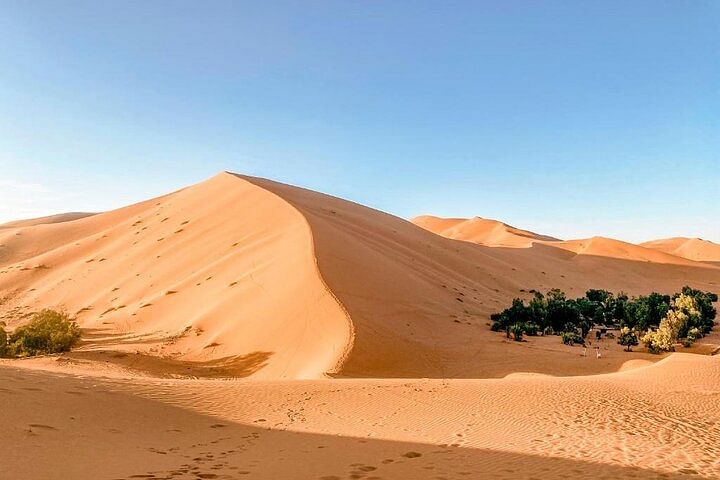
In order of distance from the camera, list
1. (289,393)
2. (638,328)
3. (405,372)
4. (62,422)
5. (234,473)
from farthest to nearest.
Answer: (638,328) → (405,372) → (289,393) → (62,422) → (234,473)

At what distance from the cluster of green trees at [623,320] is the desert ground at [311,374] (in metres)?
0.96

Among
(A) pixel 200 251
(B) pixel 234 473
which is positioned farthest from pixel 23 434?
(A) pixel 200 251

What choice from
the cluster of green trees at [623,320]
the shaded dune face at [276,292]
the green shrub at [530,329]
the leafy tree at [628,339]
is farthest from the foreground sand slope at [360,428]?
the leafy tree at [628,339]

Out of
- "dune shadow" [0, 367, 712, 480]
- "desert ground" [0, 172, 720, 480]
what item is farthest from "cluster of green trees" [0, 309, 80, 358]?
"dune shadow" [0, 367, 712, 480]

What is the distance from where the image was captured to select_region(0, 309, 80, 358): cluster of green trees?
16062mm

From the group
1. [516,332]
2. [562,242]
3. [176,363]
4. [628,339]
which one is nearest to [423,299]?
[516,332]

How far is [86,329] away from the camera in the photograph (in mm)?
22062

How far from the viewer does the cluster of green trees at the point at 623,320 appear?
20.5 m

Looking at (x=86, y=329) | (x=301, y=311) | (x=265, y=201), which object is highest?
(x=265, y=201)

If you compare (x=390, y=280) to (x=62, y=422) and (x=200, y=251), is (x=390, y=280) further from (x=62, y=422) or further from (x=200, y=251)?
(x=62, y=422)

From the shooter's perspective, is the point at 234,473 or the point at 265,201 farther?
the point at 265,201

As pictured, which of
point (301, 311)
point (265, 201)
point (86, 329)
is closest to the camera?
point (301, 311)

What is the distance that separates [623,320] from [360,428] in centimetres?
2350

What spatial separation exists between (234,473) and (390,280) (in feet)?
56.3
